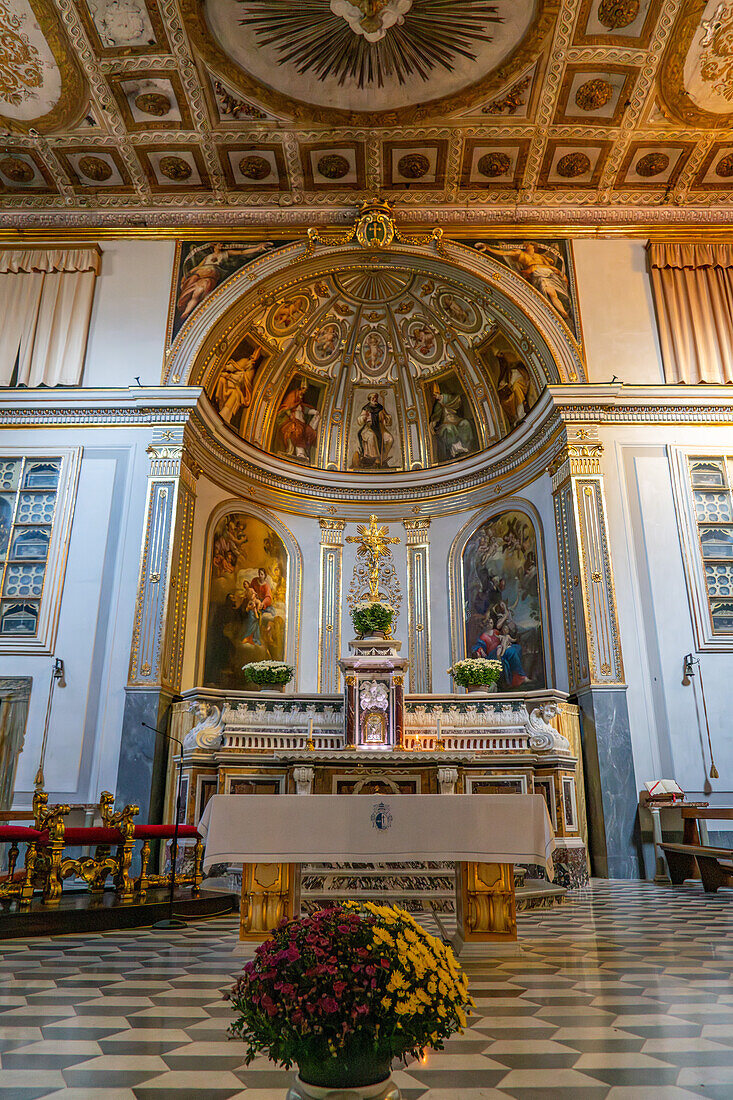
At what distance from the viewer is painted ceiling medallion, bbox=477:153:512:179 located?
1374 cm

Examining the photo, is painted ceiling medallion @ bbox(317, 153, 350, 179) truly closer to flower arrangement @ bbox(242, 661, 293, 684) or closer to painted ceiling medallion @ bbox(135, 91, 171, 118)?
painted ceiling medallion @ bbox(135, 91, 171, 118)

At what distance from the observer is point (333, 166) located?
1391cm

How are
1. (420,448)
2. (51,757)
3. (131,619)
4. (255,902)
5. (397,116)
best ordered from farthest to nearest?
(420,448) < (397,116) < (131,619) < (51,757) < (255,902)

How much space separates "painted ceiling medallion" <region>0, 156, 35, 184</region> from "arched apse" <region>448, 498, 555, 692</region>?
32.9ft

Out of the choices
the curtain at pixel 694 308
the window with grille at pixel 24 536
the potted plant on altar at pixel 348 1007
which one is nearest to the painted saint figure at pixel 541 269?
the curtain at pixel 694 308

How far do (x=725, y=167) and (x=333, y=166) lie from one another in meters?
6.74

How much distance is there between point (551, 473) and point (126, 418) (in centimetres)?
710

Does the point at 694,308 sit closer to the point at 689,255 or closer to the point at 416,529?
the point at 689,255

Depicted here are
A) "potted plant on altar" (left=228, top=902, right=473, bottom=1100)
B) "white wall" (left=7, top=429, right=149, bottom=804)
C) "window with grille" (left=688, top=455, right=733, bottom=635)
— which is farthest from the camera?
"window with grille" (left=688, top=455, right=733, bottom=635)

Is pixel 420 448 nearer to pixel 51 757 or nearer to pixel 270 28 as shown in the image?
pixel 270 28

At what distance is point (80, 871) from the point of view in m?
7.43

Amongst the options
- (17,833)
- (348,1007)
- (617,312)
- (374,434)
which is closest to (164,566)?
(17,833)

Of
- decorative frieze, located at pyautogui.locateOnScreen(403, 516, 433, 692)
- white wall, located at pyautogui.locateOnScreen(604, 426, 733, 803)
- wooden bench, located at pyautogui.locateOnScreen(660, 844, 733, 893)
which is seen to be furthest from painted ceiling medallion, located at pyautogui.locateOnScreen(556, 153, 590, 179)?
wooden bench, located at pyautogui.locateOnScreen(660, 844, 733, 893)

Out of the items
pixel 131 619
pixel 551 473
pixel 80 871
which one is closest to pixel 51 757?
pixel 131 619
